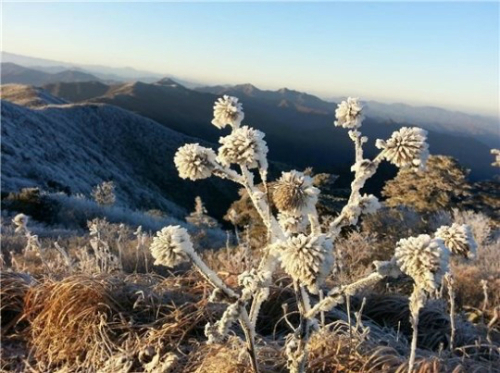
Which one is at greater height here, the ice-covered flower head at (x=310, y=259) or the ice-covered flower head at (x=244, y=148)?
the ice-covered flower head at (x=244, y=148)

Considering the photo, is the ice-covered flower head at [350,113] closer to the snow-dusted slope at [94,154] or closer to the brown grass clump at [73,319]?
the brown grass clump at [73,319]

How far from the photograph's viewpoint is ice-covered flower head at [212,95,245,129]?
8.41 ft

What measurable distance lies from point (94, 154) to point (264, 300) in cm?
5555

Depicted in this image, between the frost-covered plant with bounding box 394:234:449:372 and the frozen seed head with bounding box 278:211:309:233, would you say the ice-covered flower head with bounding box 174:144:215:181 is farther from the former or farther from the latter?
the frost-covered plant with bounding box 394:234:449:372

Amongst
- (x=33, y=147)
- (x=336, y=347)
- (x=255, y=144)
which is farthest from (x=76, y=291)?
(x=33, y=147)

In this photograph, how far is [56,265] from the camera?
5668mm

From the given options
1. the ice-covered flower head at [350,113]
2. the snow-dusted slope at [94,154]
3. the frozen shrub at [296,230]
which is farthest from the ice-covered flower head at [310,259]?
the snow-dusted slope at [94,154]

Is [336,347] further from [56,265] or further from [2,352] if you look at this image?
[56,265]

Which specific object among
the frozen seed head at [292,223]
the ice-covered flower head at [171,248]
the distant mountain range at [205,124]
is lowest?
the distant mountain range at [205,124]

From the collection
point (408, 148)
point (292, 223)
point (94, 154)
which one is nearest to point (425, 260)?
point (408, 148)

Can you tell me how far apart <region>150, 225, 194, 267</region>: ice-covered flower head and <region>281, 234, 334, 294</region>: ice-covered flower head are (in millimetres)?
440

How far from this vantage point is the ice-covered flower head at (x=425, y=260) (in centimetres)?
194

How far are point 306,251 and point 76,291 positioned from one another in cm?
281

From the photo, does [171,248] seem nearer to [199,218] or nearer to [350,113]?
[350,113]
